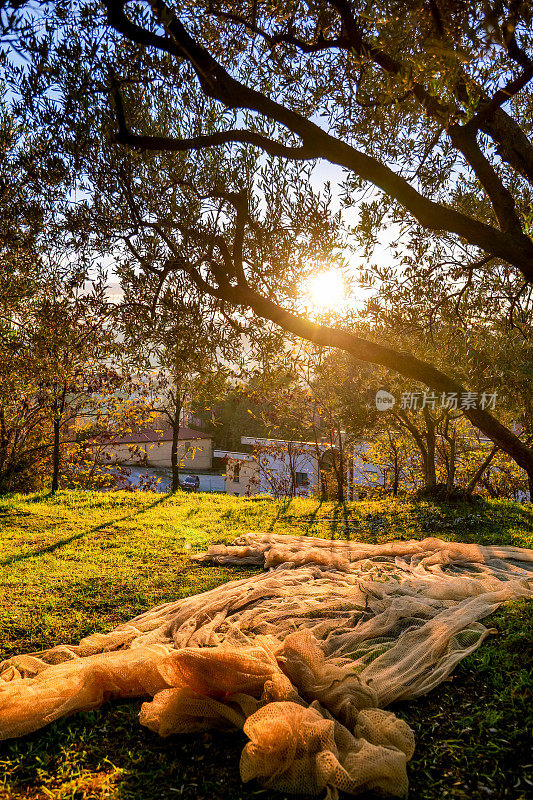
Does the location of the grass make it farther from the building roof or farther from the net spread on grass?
the building roof

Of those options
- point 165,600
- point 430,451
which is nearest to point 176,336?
point 165,600

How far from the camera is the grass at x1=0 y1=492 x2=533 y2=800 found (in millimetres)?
2852

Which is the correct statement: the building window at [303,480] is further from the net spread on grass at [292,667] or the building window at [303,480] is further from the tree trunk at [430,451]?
the net spread on grass at [292,667]

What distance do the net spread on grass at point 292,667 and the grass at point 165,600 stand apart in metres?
0.15

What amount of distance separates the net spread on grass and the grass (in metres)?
0.15

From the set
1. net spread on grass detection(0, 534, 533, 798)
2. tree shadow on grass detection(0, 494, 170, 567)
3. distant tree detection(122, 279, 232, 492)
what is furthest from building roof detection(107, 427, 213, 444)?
net spread on grass detection(0, 534, 533, 798)

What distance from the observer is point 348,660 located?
4090mm

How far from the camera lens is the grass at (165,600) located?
2852 mm

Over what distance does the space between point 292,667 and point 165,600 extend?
2.66 metres

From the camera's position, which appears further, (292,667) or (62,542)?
(62,542)

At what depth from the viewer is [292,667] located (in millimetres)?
3617

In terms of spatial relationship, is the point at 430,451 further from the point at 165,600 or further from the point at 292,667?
the point at 292,667

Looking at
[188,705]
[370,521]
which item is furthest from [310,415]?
[188,705]

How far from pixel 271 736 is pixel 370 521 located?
785 cm
